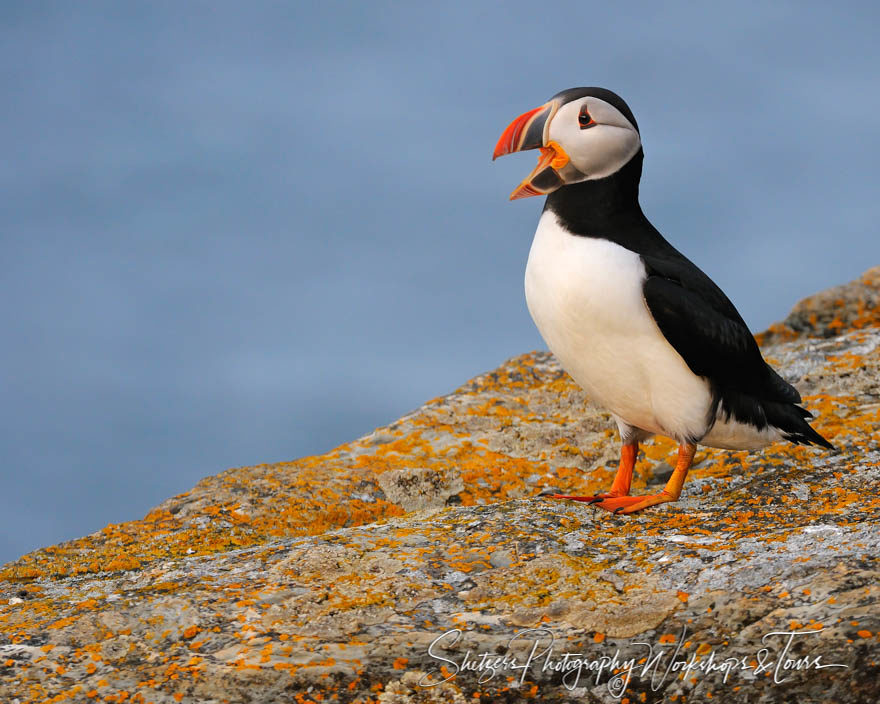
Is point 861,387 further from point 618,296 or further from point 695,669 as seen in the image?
point 695,669

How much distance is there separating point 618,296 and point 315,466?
3664 millimetres

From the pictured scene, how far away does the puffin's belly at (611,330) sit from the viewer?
6.86 m

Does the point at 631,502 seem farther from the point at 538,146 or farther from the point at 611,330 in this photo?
the point at 538,146

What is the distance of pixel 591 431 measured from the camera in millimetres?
9781

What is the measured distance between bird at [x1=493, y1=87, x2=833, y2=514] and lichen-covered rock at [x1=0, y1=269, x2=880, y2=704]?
1.85ft

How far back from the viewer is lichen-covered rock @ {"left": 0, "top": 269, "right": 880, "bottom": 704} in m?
4.64

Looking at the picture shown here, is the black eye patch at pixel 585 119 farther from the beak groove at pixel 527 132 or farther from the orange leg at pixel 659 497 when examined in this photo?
the orange leg at pixel 659 497

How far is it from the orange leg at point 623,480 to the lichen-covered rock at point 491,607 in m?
0.27

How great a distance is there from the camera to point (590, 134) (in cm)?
712

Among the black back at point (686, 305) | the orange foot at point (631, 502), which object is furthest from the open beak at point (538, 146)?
the orange foot at point (631, 502)

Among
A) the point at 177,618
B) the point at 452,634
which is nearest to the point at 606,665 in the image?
the point at 452,634

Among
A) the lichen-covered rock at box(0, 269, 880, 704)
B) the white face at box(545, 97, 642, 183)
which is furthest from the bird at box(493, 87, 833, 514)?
the lichen-covered rock at box(0, 269, 880, 704)

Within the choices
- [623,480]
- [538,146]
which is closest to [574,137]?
[538,146]

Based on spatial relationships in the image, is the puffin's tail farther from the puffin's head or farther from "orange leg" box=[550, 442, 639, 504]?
the puffin's head
